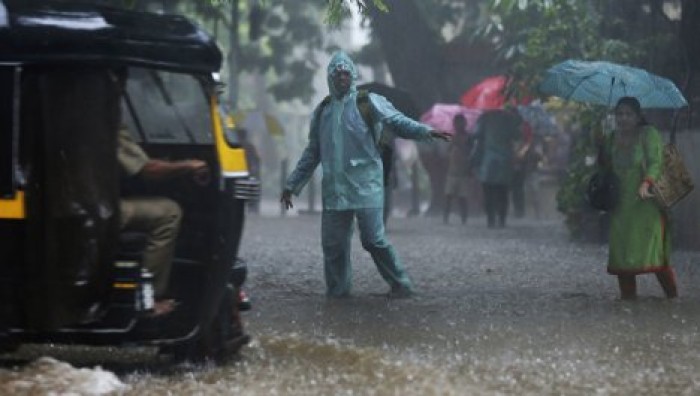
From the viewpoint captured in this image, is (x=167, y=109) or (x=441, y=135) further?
(x=441, y=135)

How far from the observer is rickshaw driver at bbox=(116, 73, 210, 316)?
25.6ft

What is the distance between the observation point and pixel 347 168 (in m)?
11.8

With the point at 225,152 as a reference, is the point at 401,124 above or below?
above

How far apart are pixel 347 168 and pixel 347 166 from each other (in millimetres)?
15

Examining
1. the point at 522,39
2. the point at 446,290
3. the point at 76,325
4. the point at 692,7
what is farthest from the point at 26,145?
the point at 522,39

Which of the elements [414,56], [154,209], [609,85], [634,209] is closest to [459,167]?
[414,56]

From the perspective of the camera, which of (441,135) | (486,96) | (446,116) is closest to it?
(441,135)

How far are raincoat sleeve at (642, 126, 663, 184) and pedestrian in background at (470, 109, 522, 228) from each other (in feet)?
37.2

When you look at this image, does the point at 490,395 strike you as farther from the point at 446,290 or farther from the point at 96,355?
the point at 446,290

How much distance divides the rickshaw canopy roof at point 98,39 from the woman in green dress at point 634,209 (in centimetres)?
475

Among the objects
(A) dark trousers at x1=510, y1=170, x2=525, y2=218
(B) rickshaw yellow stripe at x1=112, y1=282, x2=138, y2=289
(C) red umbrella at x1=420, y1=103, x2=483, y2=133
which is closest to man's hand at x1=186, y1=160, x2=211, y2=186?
(B) rickshaw yellow stripe at x1=112, y1=282, x2=138, y2=289

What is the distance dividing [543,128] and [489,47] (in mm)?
2225

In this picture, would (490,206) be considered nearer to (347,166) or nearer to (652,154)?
(652,154)

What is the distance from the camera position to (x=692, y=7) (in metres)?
17.5
